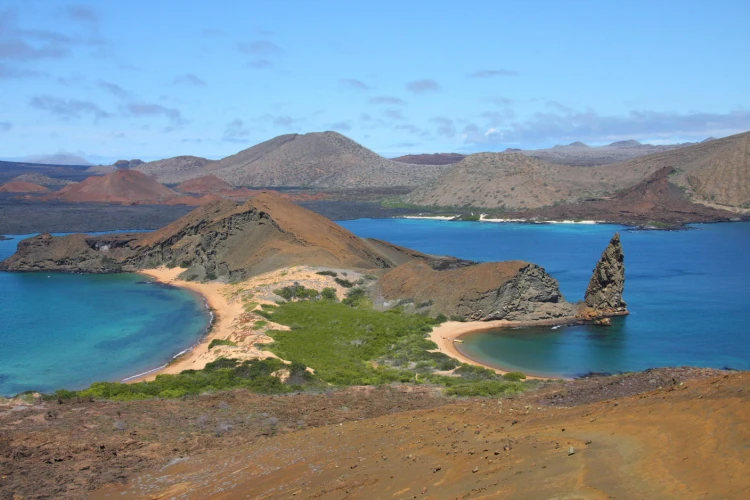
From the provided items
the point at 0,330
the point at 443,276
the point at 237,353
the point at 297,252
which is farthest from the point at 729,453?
the point at 297,252

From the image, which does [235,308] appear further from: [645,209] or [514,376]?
[645,209]

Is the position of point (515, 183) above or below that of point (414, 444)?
above

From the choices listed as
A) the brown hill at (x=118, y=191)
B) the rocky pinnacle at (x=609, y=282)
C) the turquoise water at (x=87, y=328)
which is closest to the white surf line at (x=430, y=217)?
the brown hill at (x=118, y=191)

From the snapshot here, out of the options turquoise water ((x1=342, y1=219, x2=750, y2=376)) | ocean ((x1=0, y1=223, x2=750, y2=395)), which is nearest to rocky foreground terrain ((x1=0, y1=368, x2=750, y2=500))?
ocean ((x1=0, y1=223, x2=750, y2=395))

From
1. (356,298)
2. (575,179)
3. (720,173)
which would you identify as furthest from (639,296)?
(575,179)

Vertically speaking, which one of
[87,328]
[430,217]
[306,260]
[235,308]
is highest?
[430,217]

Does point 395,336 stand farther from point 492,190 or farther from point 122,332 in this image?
point 492,190

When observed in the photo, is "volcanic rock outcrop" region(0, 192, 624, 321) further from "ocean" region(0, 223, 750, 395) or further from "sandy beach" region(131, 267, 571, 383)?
"ocean" region(0, 223, 750, 395)
